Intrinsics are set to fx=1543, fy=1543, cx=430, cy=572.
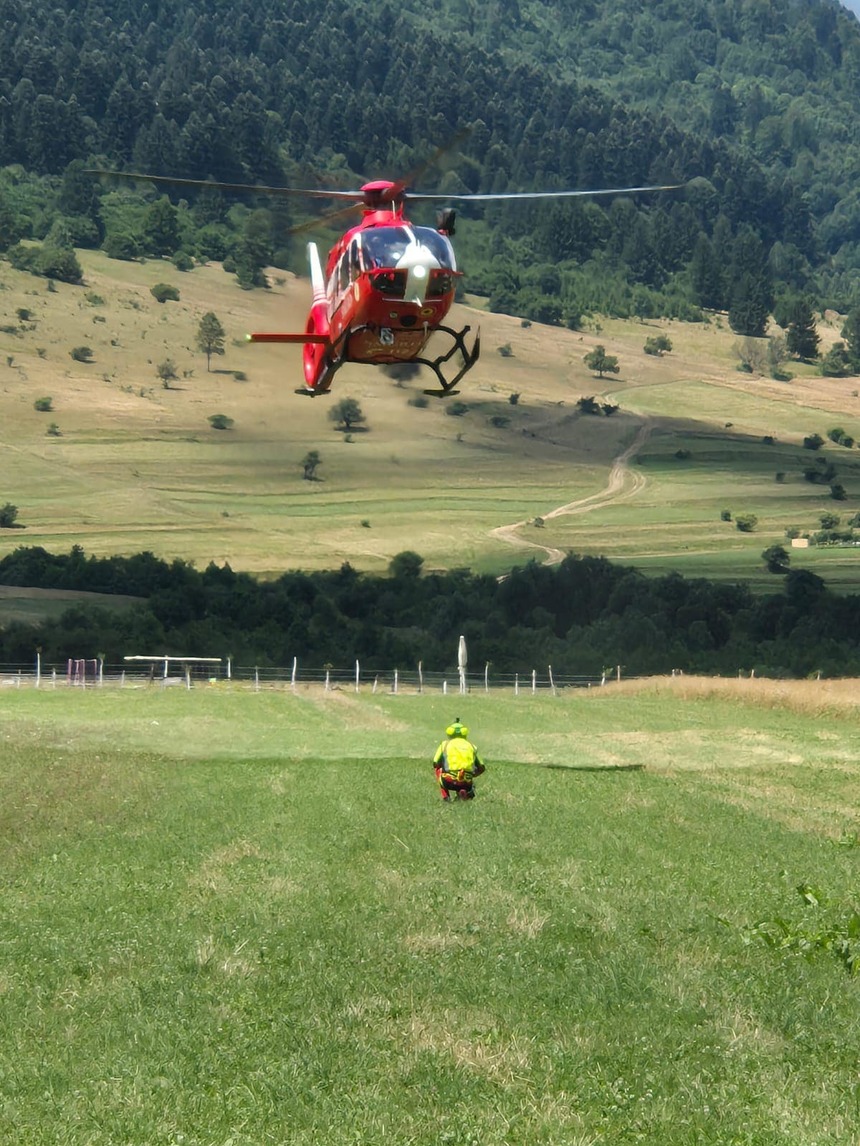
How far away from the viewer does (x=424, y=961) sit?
1380cm

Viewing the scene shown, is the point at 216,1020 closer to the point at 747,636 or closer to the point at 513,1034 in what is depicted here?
the point at 513,1034

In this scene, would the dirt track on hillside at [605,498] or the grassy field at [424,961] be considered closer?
the grassy field at [424,961]

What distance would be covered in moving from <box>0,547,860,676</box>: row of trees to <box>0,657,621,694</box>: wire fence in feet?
9.52

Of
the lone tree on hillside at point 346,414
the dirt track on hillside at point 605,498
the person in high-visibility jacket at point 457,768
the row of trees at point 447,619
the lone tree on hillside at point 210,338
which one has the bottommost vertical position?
the row of trees at point 447,619

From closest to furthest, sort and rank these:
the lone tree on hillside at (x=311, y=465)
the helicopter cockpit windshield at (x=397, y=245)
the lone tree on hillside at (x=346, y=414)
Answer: the helicopter cockpit windshield at (x=397, y=245)
the lone tree on hillside at (x=311, y=465)
the lone tree on hillside at (x=346, y=414)

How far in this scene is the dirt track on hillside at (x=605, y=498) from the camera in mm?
155250

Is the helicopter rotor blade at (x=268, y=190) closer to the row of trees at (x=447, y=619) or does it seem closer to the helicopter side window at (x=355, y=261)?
the helicopter side window at (x=355, y=261)

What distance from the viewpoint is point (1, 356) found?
632ft

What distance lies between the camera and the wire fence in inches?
3051

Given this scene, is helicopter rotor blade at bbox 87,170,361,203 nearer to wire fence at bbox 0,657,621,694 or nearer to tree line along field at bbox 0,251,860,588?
wire fence at bbox 0,657,621,694

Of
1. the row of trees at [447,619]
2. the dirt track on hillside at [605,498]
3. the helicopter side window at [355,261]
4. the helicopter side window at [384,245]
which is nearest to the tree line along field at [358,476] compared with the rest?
the dirt track on hillside at [605,498]

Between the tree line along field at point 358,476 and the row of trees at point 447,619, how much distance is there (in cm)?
1778

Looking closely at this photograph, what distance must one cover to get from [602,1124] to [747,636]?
101 meters

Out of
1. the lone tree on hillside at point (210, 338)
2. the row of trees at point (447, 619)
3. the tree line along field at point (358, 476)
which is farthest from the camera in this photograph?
the lone tree on hillside at point (210, 338)
